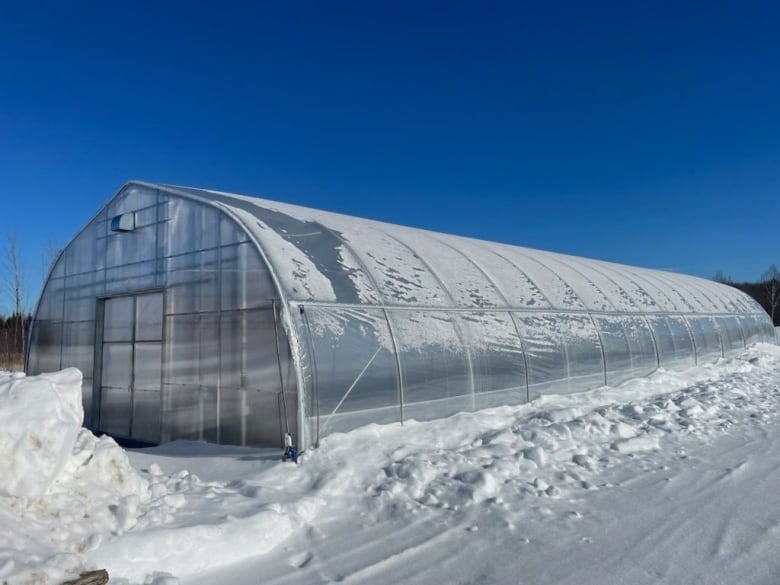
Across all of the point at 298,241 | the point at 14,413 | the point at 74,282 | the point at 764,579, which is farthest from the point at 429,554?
the point at 74,282

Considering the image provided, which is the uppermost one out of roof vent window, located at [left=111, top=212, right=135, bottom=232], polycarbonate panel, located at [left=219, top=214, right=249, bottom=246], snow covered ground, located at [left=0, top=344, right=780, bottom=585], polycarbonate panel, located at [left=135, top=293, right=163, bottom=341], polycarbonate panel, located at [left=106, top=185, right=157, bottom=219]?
polycarbonate panel, located at [left=106, top=185, right=157, bottom=219]

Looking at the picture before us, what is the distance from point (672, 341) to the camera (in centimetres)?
1598

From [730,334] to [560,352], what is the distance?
38.9 feet

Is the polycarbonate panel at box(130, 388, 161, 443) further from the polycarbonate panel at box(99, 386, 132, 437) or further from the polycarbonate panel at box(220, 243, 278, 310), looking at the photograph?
the polycarbonate panel at box(220, 243, 278, 310)

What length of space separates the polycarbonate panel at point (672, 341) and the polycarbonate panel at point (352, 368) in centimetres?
982

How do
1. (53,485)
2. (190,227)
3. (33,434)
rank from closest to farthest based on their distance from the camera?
(33,434) → (53,485) → (190,227)

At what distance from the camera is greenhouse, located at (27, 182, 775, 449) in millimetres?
7902

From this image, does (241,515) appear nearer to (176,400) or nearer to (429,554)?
(429,554)

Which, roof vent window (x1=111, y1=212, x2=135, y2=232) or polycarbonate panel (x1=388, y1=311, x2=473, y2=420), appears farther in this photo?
roof vent window (x1=111, y1=212, x2=135, y2=232)

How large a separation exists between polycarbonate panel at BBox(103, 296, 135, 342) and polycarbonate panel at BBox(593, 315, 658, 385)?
10058 mm

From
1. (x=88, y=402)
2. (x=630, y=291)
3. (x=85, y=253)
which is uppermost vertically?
(x=85, y=253)

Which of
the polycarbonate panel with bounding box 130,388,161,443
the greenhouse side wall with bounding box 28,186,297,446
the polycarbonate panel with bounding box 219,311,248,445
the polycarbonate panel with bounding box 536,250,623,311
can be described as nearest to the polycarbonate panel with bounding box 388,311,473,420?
the greenhouse side wall with bounding box 28,186,297,446

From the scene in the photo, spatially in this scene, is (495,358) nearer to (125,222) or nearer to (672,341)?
(125,222)

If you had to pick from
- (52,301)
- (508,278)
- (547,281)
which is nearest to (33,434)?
(52,301)
